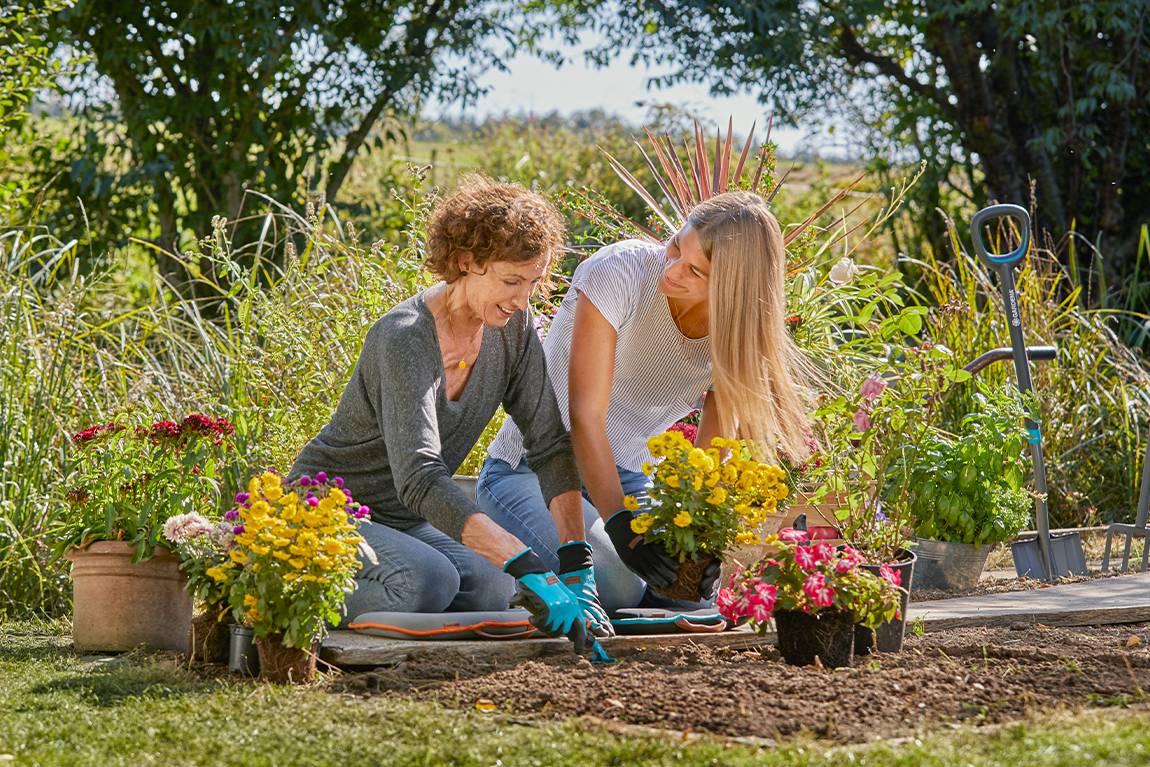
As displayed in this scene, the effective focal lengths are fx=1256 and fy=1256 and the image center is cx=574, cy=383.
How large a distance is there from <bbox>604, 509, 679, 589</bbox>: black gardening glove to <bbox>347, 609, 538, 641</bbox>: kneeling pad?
28 cm

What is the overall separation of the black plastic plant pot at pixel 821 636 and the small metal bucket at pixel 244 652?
1137mm

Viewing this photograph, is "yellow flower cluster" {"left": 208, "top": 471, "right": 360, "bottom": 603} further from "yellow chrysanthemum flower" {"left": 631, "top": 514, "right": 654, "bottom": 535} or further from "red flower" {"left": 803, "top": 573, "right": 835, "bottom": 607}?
"red flower" {"left": 803, "top": 573, "right": 835, "bottom": 607}

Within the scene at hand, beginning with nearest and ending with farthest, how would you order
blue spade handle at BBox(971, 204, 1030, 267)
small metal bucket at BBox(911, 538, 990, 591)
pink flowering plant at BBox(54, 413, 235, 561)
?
pink flowering plant at BBox(54, 413, 235, 561) → blue spade handle at BBox(971, 204, 1030, 267) → small metal bucket at BBox(911, 538, 990, 591)

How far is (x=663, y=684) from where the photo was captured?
2.46 m

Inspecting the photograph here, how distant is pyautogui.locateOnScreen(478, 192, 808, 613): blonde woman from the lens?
2.96 meters

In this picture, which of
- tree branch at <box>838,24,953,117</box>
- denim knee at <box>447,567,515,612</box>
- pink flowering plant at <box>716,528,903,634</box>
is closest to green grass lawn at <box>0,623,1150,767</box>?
pink flowering plant at <box>716,528,903,634</box>

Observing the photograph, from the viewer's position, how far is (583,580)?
289 centimetres

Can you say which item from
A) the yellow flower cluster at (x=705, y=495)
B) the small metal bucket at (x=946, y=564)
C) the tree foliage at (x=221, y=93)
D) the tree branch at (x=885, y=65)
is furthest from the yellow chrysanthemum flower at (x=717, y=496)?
the tree branch at (x=885, y=65)

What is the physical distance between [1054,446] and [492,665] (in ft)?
12.3

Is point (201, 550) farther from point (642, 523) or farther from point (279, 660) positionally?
point (642, 523)

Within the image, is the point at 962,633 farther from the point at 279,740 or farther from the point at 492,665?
the point at 279,740

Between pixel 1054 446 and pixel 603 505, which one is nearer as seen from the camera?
pixel 603 505

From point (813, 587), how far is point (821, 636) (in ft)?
Result: 0.50

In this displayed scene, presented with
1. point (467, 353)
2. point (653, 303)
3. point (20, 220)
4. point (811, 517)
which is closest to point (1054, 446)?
point (811, 517)
